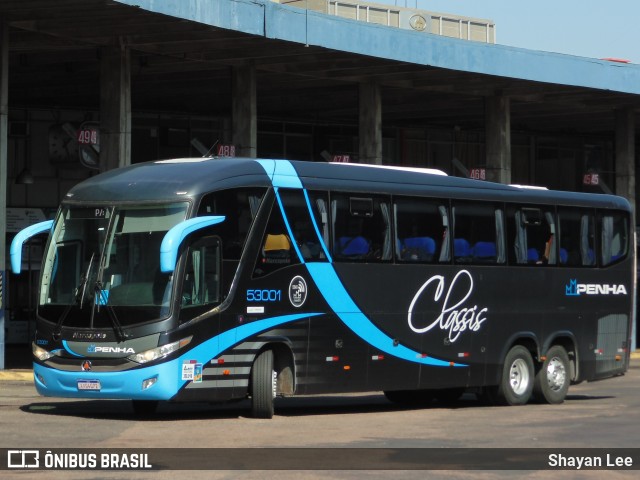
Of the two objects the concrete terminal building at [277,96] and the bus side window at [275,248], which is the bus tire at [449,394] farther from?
the concrete terminal building at [277,96]

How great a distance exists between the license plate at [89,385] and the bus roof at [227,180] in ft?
7.83

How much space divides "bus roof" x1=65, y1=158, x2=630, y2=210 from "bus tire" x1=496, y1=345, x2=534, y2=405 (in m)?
2.81

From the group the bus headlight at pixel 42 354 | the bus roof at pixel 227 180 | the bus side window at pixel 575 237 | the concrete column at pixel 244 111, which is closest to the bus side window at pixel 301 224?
the bus roof at pixel 227 180

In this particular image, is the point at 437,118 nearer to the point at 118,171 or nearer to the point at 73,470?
the point at 118,171

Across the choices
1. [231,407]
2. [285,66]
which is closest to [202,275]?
[231,407]

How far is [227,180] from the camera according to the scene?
17.7 m

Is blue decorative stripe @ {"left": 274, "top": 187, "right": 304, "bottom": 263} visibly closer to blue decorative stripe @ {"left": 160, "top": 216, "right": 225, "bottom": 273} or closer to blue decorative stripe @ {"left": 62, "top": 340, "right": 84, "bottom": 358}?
blue decorative stripe @ {"left": 160, "top": 216, "right": 225, "bottom": 273}

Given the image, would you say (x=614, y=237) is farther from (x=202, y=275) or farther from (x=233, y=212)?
(x=202, y=275)

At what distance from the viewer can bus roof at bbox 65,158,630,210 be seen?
1752 centimetres

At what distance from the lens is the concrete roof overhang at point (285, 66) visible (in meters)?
28.5

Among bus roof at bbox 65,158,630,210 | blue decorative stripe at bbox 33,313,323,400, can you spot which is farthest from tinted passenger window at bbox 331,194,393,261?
blue decorative stripe at bbox 33,313,323,400

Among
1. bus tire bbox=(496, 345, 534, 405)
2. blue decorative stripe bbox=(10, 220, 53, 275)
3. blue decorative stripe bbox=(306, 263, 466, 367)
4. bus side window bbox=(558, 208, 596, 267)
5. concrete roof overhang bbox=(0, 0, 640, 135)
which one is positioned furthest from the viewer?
concrete roof overhang bbox=(0, 0, 640, 135)

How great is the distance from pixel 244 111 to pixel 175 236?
17222 mm

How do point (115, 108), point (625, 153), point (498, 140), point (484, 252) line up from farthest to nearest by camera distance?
point (625, 153) → point (498, 140) → point (115, 108) → point (484, 252)
